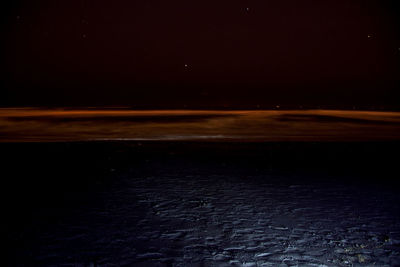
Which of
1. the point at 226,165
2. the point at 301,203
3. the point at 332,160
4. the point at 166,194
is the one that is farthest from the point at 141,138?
the point at 301,203

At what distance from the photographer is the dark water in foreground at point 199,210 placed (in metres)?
3.08

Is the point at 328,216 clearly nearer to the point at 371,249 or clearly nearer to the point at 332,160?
the point at 371,249

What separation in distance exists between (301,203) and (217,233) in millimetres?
1592

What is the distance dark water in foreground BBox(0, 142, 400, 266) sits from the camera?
3082mm

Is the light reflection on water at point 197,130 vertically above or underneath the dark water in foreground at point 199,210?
underneath

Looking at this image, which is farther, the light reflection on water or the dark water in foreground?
the light reflection on water

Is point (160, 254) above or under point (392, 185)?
above

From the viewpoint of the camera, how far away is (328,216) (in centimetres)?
411

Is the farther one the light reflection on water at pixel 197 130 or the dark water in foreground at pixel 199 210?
the light reflection on water at pixel 197 130

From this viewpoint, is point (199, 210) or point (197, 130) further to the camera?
point (197, 130)

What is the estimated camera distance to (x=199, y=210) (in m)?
4.32

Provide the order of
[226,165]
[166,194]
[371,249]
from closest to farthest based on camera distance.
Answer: [371,249] < [166,194] < [226,165]

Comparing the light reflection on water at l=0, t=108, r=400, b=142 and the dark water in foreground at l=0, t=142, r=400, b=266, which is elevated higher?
the dark water in foreground at l=0, t=142, r=400, b=266

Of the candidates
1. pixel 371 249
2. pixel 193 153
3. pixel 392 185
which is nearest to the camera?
pixel 371 249
